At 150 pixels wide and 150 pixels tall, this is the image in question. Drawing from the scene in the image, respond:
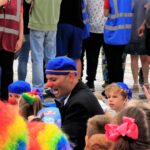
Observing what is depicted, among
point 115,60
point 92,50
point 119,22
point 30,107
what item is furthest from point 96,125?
point 92,50

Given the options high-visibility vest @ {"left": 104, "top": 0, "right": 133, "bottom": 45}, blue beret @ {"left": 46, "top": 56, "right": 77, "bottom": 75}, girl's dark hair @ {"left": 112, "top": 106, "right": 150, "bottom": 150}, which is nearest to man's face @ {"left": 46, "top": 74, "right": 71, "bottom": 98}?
blue beret @ {"left": 46, "top": 56, "right": 77, "bottom": 75}

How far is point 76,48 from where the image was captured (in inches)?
288

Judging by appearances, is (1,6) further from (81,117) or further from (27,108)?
(81,117)

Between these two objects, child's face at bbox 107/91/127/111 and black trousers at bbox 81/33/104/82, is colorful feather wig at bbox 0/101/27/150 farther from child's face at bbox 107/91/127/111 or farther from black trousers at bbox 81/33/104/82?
black trousers at bbox 81/33/104/82

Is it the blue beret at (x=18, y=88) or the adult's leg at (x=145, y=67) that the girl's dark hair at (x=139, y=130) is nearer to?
the blue beret at (x=18, y=88)

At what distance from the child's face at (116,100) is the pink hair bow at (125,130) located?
8.86ft

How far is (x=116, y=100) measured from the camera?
520 centimetres

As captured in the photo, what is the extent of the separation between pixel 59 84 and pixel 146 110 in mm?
1883

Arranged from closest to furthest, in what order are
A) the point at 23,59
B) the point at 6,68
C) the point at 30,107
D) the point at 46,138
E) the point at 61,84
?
1. the point at 46,138
2. the point at 61,84
3. the point at 30,107
4. the point at 6,68
5. the point at 23,59

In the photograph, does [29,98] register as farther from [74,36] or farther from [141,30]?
[141,30]

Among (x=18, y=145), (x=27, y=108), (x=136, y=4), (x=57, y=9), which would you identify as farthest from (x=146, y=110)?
(x=136, y=4)

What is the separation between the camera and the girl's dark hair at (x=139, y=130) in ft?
7.65

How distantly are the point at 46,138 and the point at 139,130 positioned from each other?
627 millimetres

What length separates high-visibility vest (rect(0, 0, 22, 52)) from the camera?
6.12m
